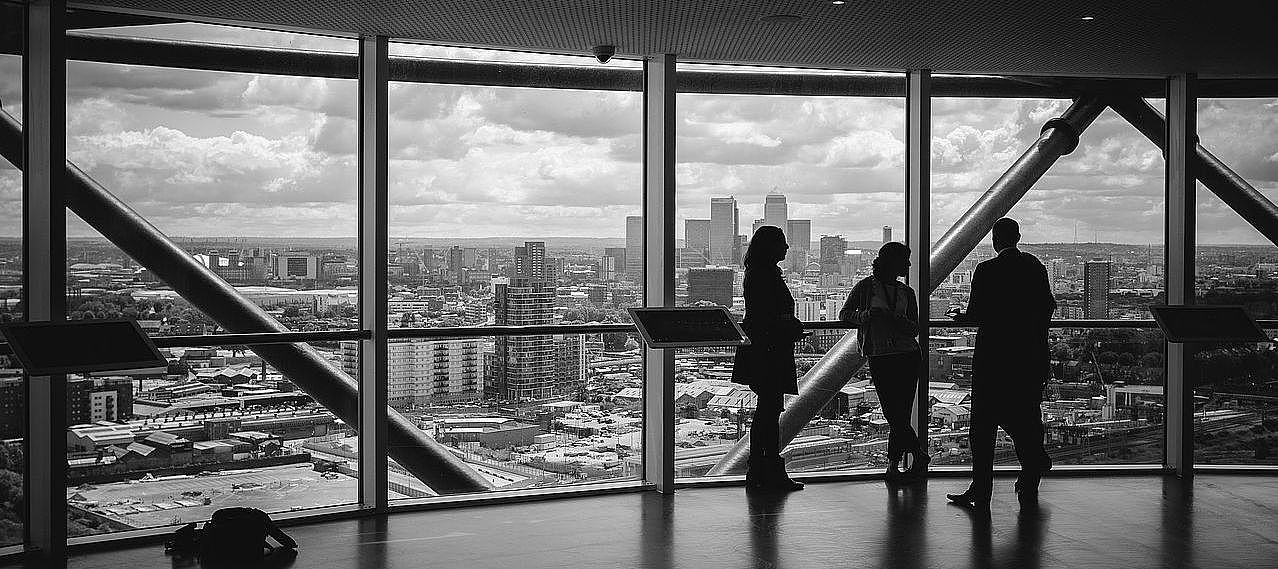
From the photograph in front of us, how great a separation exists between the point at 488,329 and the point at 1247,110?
6.23m

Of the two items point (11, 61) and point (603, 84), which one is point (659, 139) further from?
point (11, 61)

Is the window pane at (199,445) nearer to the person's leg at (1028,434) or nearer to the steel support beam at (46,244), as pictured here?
the steel support beam at (46,244)

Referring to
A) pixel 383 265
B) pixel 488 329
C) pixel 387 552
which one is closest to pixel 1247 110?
pixel 488 329

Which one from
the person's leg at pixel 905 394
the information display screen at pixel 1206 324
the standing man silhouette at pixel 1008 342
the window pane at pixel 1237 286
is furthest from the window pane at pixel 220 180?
the window pane at pixel 1237 286

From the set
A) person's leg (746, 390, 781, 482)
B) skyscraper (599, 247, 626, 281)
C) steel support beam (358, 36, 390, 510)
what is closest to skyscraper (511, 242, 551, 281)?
skyscraper (599, 247, 626, 281)

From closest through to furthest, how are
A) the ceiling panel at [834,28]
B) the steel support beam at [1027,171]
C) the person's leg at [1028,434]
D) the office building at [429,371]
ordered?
the ceiling panel at [834,28]
the person's leg at [1028,434]
the office building at [429,371]
the steel support beam at [1027,171]

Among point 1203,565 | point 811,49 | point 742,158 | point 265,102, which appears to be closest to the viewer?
point 1203,565

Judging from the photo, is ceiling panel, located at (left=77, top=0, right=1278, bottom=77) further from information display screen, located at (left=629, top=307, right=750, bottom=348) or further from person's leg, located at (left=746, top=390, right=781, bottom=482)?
person's leg, located at (left=746, top=390, right=781, bottom=482)

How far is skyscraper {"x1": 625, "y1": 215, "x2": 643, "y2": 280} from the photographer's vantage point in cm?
777

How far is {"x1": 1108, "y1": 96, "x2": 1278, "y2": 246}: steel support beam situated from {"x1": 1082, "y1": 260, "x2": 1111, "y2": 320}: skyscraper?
104cm

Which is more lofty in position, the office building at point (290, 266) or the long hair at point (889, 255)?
the long hair at point (889, 255)

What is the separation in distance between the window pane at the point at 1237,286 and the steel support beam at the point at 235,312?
573cm

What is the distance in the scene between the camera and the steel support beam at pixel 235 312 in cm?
619

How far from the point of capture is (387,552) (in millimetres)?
5934
